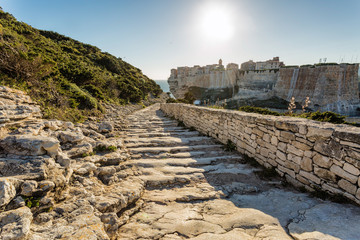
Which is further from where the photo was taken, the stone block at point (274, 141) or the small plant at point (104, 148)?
the small plant at point (104, 148)

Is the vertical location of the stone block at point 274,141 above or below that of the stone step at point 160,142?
above

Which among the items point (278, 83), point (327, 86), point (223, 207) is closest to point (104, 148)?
point (223, 207)

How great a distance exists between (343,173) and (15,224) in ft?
14.0

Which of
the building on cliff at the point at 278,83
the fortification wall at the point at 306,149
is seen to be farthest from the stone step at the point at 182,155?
the building on cliff at the point at 278,83

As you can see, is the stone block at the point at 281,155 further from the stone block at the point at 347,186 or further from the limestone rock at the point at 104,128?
the limestone rock at the point at 104,128

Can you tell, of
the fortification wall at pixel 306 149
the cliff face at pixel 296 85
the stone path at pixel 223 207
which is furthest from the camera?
the cliff face at pixel 296 85

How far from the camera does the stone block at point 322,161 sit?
2.83 metres

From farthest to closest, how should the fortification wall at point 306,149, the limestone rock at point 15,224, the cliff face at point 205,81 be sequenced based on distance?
the cliff face at point 205,81 < the fortification wall at point 306,149 < the limestone rock at point 15,224

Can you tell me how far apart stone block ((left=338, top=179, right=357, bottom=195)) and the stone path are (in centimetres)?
22

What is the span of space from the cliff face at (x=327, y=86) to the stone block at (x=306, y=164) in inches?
1582

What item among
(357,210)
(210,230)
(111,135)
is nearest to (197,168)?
(210,230)

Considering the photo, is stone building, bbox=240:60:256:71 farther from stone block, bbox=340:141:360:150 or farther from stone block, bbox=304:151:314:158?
stone block, bbox=340:141:360:150

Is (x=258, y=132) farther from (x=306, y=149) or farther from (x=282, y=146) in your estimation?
(x=306, y=149)

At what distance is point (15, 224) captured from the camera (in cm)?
160
